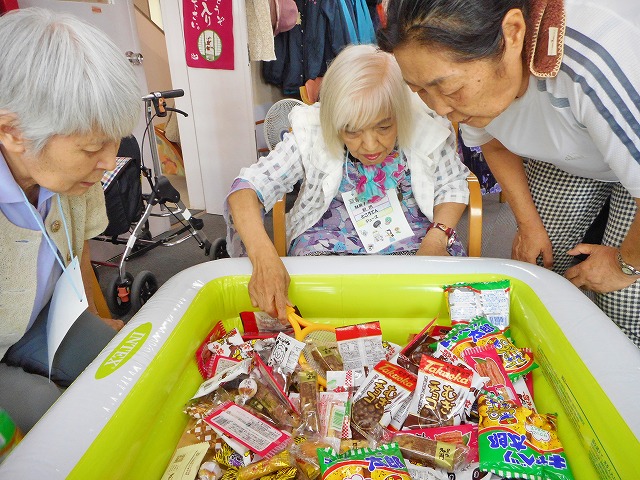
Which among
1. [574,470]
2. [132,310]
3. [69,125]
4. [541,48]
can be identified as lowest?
[132,310]

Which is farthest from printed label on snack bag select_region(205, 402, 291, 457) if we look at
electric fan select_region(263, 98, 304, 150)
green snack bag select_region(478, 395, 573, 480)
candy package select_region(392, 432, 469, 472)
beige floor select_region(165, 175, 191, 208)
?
beige floor select_region(165, 175, 191, 208)

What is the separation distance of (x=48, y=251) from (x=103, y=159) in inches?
12.9

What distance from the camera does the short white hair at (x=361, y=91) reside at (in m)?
1.33

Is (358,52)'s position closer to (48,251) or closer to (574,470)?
(48,251)

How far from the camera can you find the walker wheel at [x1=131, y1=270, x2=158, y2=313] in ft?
7.49

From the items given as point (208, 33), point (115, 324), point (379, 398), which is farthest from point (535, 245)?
point (208, 33)

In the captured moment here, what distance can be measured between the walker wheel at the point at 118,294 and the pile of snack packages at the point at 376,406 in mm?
1299

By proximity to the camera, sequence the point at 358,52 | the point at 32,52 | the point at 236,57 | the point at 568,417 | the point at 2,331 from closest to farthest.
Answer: the point at 32,52, the point at 568,417, the point at 2,331, the point at 358,52, the point at 236,57

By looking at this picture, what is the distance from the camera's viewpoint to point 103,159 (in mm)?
945

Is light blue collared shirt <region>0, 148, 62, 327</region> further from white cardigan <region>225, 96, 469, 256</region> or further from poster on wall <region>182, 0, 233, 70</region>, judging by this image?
poster on wall <region>182, 0, 233, 70</region>

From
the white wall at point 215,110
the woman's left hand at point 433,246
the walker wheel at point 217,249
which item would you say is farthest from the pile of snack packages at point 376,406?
the white wall at point 215,110

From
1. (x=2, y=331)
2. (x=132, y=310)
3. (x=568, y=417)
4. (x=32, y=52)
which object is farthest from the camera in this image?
(x=132, y=310)

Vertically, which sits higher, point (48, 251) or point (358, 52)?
point (358, 52)

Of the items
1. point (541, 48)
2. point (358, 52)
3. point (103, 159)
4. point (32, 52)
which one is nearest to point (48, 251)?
point (103, 159)
